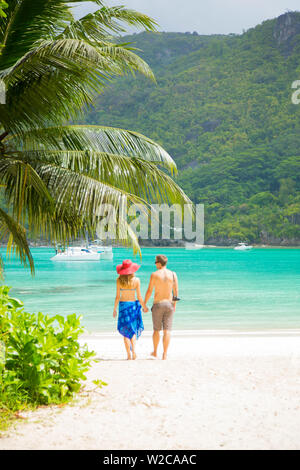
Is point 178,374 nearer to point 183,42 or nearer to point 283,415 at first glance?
point 283,415

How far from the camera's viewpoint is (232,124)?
115 meters

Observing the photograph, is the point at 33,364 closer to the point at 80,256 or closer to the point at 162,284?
the point at 162,284

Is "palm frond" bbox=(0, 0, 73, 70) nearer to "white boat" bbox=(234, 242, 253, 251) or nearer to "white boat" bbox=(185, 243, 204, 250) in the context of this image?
"white boat" bbox=(234, 242, 253, 251)

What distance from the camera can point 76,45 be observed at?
18.6 feet

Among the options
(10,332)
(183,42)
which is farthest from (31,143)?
(183,42)

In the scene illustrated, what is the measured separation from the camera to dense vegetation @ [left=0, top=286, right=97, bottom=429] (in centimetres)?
443

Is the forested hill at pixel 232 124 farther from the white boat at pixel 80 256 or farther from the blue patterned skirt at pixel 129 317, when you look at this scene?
the blue patterned skirt at pixel 129 317

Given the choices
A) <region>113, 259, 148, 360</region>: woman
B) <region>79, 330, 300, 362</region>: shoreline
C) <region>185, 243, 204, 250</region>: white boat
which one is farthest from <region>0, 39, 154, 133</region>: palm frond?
<region>185, 243, 204, 250</region>: white boat

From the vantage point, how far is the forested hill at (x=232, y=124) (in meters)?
98.4

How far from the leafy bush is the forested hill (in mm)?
78898

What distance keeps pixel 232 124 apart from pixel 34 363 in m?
116

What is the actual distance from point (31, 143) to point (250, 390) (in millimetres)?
4633

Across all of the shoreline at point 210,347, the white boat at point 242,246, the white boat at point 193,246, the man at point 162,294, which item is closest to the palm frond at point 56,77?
the man at point 162,294

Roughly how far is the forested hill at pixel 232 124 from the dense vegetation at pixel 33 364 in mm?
78893
